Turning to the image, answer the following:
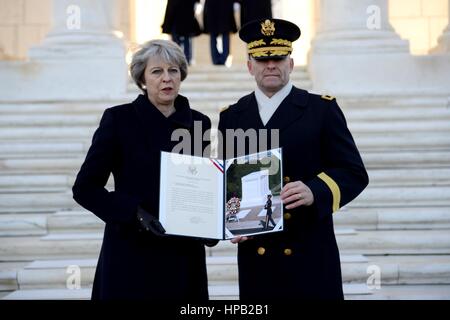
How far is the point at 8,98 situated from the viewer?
452 inches

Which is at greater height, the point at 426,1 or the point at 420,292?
the point at 426,1

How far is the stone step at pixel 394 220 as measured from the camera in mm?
7652

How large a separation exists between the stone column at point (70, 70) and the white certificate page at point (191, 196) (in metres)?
7.81

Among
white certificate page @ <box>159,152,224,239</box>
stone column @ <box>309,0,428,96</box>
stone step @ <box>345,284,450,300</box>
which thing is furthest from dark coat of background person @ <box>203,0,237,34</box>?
white certificate page @ <box>159,152,224,239</box>

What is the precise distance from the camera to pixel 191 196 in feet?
12.3

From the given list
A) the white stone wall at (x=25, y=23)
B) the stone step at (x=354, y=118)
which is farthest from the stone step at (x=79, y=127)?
the white stone wall at (x=25, y=23)

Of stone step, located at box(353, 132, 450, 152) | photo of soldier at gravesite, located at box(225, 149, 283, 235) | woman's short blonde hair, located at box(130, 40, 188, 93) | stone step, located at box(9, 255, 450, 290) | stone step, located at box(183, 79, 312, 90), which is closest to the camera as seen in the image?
photo of soldier at gravesite, located at box(225, 149, 283, 235)

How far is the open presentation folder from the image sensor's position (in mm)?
3688

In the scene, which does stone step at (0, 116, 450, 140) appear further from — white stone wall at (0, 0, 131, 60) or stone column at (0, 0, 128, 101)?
white stone wall at (0, 0, 131, 60)

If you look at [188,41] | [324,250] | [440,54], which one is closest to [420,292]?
[324,250]

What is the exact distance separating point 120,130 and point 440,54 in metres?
8.39

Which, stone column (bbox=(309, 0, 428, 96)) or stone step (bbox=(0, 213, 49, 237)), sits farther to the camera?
stone column (bbox=(309, 0, 428, 96))

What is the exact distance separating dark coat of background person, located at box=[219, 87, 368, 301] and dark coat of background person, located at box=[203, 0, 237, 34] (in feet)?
32.0
